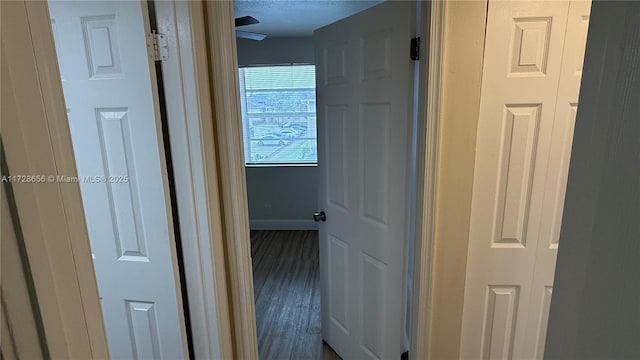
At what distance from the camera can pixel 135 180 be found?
1237 mm

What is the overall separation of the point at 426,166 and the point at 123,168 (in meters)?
1.13

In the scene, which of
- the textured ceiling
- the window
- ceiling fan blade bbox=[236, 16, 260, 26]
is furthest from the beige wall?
the window

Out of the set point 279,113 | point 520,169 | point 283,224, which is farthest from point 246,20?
point 283,224

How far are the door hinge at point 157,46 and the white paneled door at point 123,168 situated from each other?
0.06ft

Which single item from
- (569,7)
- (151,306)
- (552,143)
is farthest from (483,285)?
(151,306)

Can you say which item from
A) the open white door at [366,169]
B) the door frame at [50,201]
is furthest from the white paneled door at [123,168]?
the open white door at [366,169]

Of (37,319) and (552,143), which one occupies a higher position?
(552,143)

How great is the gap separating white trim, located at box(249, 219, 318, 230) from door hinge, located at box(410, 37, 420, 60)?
3.22 m

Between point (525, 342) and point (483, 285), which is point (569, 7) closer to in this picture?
point (483, 285)

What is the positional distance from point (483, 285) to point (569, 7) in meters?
1.13

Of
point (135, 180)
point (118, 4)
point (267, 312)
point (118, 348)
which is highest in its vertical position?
point (118, 4)

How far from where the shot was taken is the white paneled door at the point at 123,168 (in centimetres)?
114

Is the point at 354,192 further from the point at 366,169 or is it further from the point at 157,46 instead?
the point at 157,46

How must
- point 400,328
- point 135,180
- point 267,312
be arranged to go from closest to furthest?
1. point 135,180
2. point 400,328
3. point 267,312
